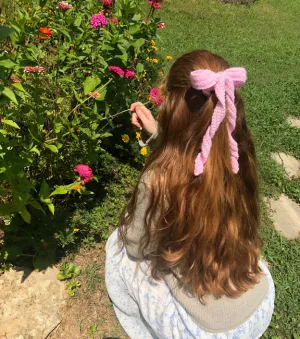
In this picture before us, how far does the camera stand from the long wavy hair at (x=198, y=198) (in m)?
1.41

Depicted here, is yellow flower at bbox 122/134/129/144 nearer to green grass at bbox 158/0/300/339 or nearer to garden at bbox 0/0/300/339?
garden at bbox 0/0/300/339

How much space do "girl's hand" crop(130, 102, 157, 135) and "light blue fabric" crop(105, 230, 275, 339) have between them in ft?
1.86

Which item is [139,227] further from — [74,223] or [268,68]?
[268,68]

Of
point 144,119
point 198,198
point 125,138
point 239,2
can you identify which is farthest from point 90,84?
A: point 239,2

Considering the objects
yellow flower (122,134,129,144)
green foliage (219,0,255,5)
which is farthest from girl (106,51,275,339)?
green foliage (219,0,255,5)

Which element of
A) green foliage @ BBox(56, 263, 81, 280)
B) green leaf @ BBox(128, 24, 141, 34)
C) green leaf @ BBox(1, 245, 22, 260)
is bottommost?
green foliage @ BBox(56, 263, 81, 280)

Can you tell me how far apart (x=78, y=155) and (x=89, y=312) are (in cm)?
96

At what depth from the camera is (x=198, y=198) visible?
145cm

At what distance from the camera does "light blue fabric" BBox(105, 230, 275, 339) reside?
163 centimetres

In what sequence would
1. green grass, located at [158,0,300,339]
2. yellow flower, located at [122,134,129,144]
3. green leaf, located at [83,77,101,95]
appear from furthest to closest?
yellow flower, located at [122,134,129,144] < green grass, located at [158,0,300,339] < green leaf, located at [83,77,101,95]

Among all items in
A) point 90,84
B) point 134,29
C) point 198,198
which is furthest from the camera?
point 134,29

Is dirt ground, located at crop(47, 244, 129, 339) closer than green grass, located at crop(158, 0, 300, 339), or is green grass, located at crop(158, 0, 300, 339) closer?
dirt ground, located at crop(47, 244, 129, 339)

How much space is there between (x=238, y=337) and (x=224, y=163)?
76 centimetres

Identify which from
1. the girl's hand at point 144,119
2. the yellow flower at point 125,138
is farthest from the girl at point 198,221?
the yellow flower at point 125,138
